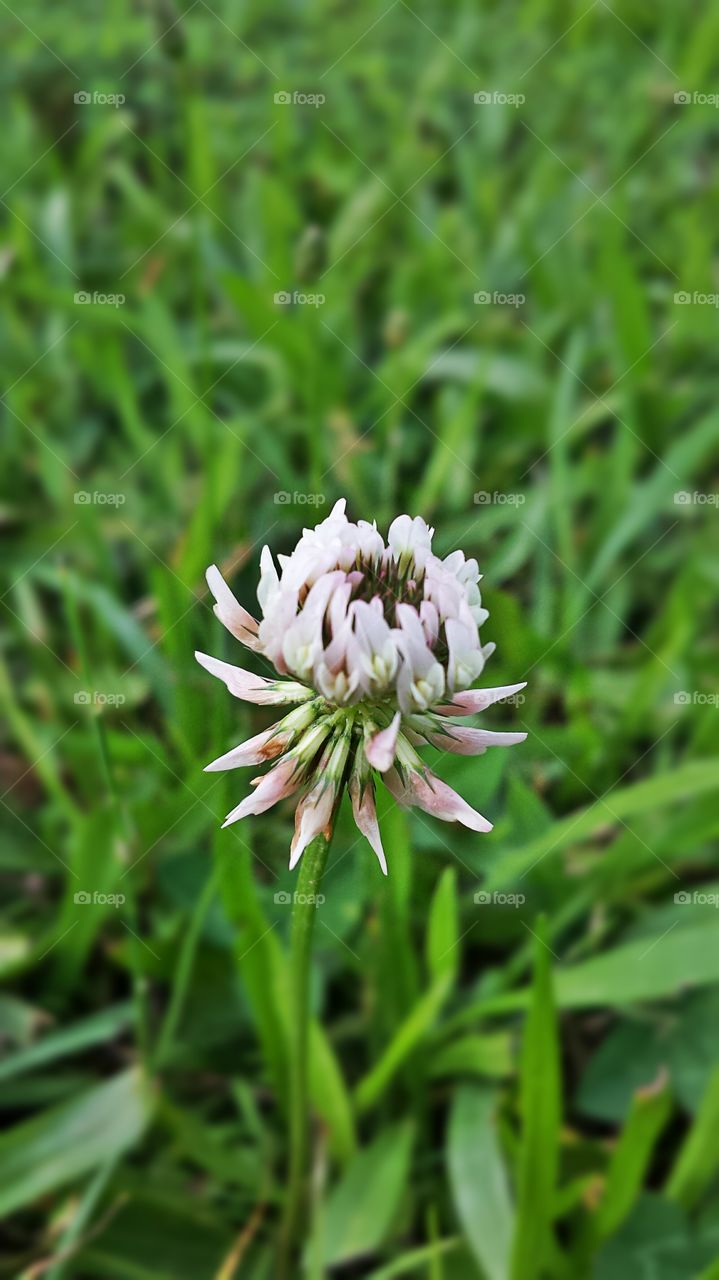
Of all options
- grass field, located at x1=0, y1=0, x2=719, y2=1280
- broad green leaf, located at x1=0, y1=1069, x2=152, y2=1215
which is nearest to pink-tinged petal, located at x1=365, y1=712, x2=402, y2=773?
grass field, located at x1=0, y1=0, x2=719, y2=1280

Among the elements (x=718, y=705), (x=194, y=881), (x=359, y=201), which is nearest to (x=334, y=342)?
(x=359, y=201)

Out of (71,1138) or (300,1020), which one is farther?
(71,1138)

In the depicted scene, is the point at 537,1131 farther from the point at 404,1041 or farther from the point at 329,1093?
the point at 329,1093

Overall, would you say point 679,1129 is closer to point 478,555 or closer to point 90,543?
point 478,555

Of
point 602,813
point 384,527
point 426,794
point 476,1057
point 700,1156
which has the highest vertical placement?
point 384,527

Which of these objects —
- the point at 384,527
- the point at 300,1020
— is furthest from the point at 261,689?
the point at 384,527

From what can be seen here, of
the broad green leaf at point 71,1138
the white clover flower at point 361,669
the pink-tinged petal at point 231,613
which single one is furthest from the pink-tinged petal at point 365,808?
the broad green leaf at point 71,1138

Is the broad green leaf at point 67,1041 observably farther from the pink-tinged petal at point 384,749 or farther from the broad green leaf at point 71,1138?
the pink-tinged petal at point 384,749
